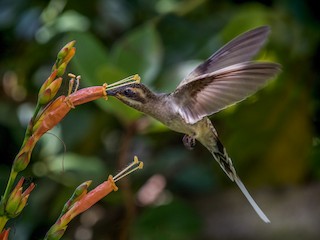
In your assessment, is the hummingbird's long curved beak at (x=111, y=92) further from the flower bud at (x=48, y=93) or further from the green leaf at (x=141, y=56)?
the green leaf at (x=141, y=56)

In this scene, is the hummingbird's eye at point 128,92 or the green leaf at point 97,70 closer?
the hummingbird's eye at point 128,92

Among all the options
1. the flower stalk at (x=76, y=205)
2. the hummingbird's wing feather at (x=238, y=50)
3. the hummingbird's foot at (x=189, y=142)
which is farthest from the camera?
the hummingbird's foot at (x=189, y=142)

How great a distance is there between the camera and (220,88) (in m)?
1.99

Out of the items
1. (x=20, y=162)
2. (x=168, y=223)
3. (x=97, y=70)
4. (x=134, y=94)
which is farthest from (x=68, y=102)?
(x=168, y=223)

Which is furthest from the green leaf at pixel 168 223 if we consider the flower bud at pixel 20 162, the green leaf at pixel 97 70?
the flower bud at pixel 20 162

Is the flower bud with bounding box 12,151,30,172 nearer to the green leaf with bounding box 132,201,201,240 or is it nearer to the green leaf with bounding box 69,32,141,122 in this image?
the green leaf with bounding box 69,32,141,122

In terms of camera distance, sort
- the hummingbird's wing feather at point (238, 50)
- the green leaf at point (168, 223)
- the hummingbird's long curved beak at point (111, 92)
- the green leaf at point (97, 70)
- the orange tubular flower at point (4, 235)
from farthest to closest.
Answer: the green leaf at point (168, 223) < the green leaf at point (97, 70) < the hummingbird's wing feather at point (238, 50) < the hummingbird's long curved beak at point (111, 92) < the orange tubular flower at point (4, 235)

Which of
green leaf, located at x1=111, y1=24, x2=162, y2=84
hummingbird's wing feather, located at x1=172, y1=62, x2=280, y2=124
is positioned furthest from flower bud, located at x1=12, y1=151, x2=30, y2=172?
green leaf, located at x1=111, y1=24, x2=162, y2=84

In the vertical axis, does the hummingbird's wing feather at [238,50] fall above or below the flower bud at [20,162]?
below

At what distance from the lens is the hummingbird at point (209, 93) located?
1.88 metres

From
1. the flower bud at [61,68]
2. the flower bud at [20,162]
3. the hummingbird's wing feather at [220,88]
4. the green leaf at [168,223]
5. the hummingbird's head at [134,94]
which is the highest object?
the flower bud at [61,68]

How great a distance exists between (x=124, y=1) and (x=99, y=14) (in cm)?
20

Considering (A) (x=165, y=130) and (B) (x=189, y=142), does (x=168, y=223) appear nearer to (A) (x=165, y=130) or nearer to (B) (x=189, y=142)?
(A) (x=165, y=130)

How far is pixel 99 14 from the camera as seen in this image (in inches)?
154
